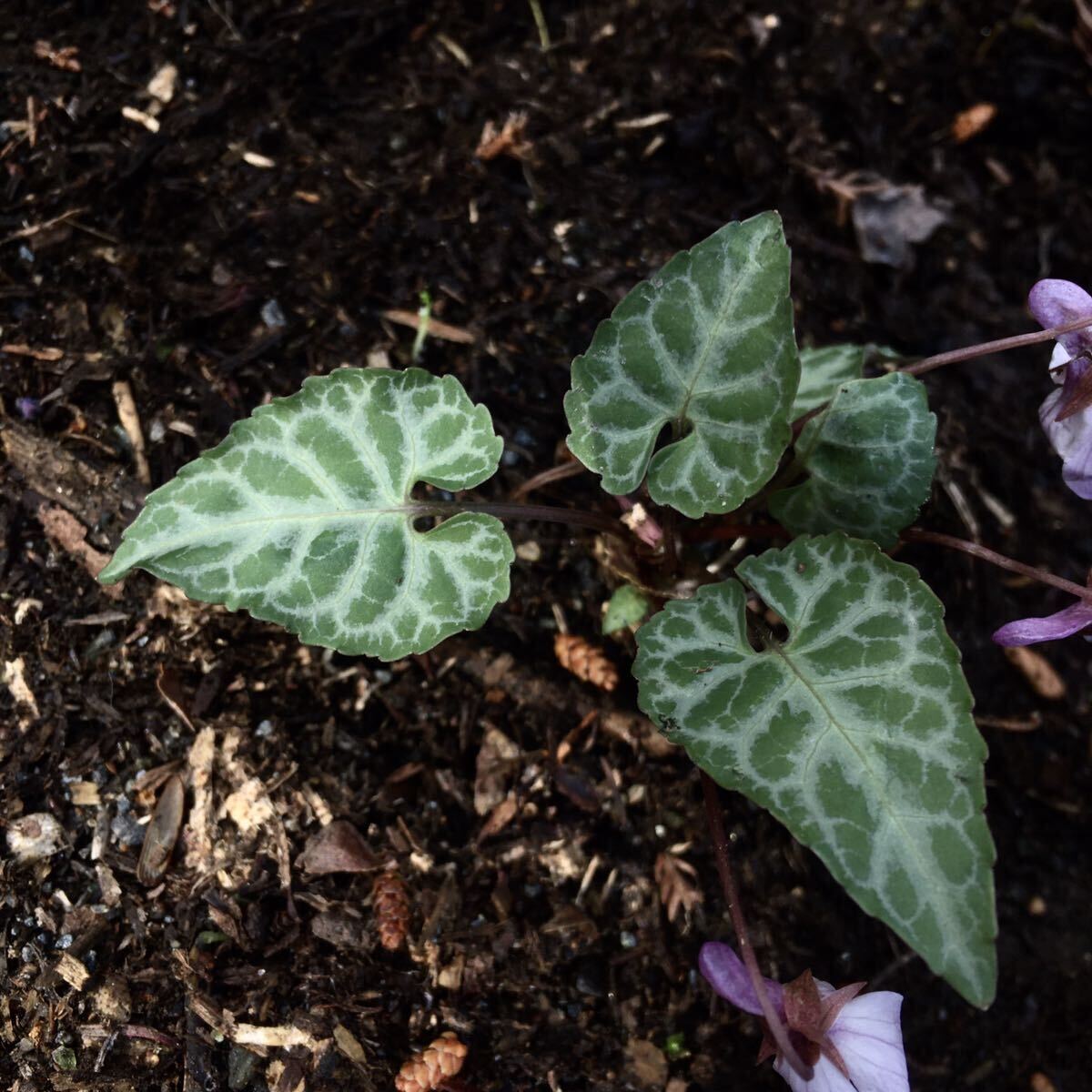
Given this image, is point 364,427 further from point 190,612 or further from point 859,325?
point 859,325

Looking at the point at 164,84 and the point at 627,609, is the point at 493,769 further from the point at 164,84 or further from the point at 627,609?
the point at 164,84

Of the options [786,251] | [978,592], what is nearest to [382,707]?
[786,251]

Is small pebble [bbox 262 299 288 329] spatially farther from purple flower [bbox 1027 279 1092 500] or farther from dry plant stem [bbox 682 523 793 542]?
purple flower [bbox 1027 279 1092 500]

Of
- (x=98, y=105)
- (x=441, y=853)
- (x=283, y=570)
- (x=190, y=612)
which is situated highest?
(x=98, y=105)

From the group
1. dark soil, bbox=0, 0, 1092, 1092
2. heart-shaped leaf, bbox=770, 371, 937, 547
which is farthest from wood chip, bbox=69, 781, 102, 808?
heart-shaped leaf, bbox=770, 371, 937, 547

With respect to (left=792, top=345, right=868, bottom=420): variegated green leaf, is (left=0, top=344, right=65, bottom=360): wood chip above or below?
below

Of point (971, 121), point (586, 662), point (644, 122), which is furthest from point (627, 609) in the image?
point (971, 121)
